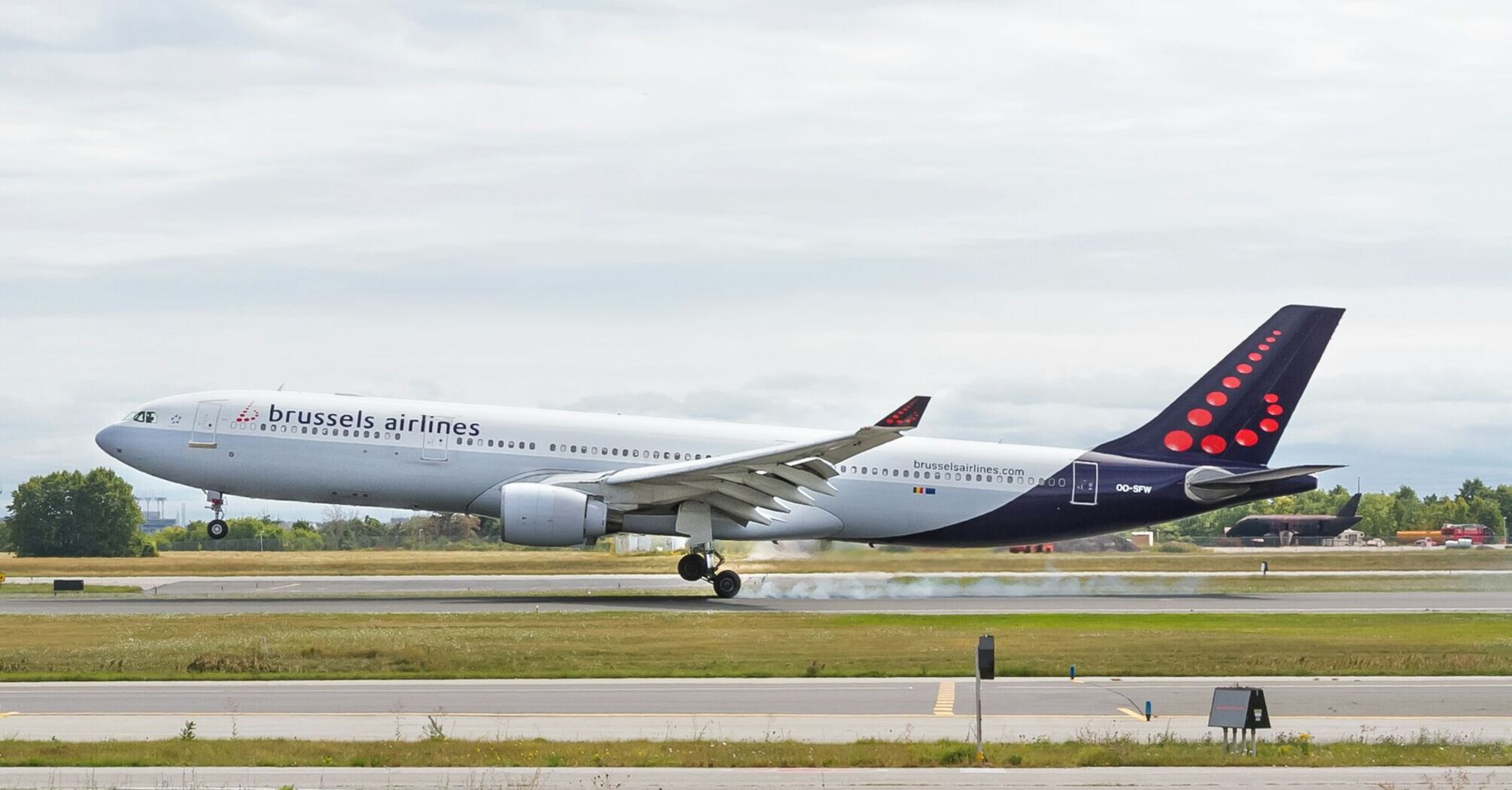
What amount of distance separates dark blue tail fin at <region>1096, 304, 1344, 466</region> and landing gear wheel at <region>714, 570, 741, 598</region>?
1034 cm

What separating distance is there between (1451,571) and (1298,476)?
55.8 feet

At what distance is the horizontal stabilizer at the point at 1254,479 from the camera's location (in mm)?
35969

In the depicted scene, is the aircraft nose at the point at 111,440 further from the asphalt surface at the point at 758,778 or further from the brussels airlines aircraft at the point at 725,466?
the asphalt surface at the point at 758,778

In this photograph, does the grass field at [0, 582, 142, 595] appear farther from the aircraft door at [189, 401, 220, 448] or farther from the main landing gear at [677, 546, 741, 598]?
the main landing gear at [677, 546, 741, 598]

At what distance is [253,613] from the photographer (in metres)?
30.3

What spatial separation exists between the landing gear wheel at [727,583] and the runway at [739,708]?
14.2 meters

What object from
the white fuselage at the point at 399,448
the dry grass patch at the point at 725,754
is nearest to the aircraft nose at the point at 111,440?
the white fuselage at the point at 399,448

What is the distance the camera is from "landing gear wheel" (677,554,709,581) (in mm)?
35656

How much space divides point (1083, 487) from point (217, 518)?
20.7m

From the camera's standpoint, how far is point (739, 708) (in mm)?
17766

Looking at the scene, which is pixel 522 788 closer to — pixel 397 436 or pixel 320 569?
pixel 397 436

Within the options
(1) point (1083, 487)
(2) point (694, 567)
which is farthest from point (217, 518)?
(1) point (1083, 487)

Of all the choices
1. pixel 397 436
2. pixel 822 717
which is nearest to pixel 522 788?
pixel 822 717

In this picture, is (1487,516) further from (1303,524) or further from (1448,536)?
(1303,524)
